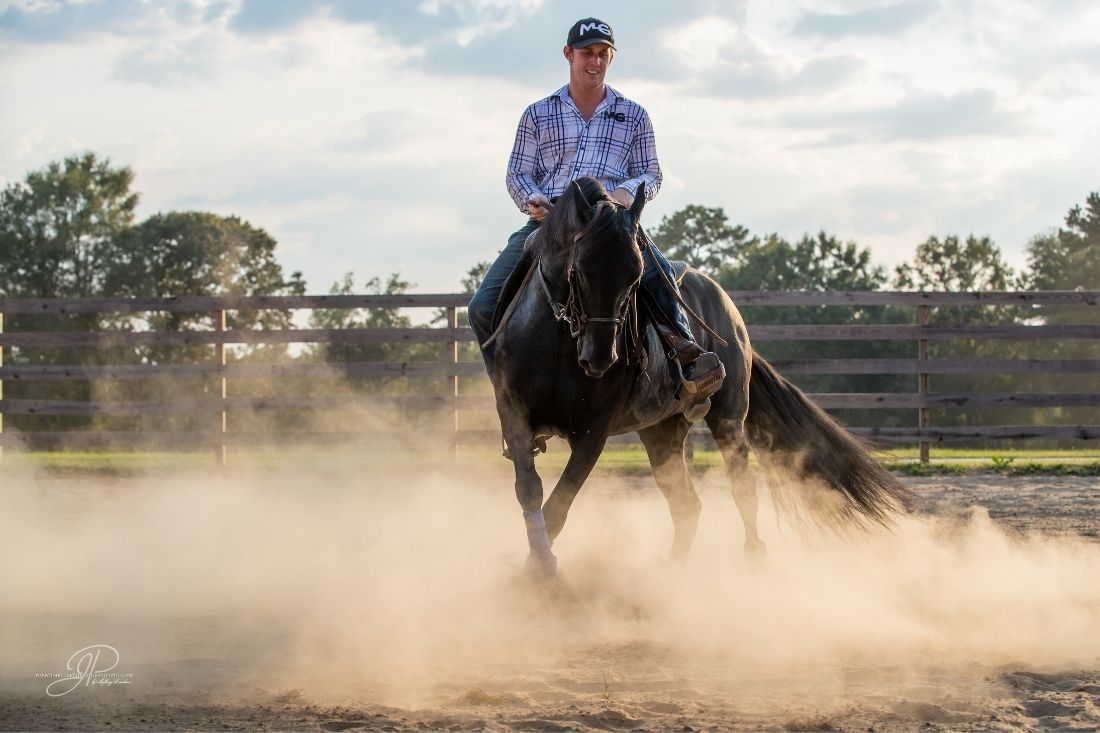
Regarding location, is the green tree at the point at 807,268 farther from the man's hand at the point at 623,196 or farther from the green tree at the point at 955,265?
the man's hand at the point at 623,196

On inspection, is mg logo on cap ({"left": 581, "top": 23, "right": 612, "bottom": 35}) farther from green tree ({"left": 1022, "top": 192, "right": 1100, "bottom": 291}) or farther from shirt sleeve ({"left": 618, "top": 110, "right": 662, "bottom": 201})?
green tree ({"left": 1022, "top": 192, "right": 1100, "bottom": 291})

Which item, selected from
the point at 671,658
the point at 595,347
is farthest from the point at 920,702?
the point at 595,347

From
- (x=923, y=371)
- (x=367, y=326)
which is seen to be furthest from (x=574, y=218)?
(x=367, y=326)

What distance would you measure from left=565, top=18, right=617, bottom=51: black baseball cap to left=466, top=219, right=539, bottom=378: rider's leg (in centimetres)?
99

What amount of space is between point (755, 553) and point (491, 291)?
212 centimetres

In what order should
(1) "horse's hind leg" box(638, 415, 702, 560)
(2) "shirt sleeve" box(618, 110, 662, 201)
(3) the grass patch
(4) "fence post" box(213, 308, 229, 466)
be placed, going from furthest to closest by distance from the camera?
(4) "fence post" box(213, 308, 229, 466) → (3) the grass patch → (1) "horse's hind leg" box(638, 415, 702, 560) → (2) "shirt sleeve" box(618, 110, 662, 201)

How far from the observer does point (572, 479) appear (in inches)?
210

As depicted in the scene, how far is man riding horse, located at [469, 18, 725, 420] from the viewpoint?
19.1ft

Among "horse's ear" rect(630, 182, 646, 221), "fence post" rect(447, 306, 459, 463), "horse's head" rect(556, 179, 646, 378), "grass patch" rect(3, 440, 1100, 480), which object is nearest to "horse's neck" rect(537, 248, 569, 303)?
"horse's head" rect(556, 179, 646, 378)

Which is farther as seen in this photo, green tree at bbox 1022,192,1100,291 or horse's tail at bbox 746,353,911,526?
green tree at bbox 1022,192,1100,291

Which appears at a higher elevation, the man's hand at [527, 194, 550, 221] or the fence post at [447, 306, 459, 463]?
the man's hand at [527, 194, 550, 221]
